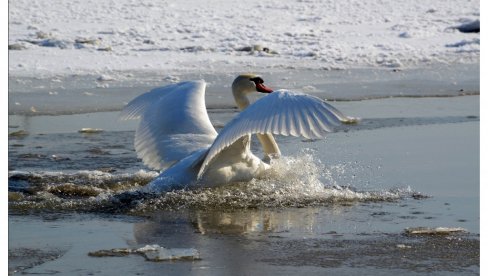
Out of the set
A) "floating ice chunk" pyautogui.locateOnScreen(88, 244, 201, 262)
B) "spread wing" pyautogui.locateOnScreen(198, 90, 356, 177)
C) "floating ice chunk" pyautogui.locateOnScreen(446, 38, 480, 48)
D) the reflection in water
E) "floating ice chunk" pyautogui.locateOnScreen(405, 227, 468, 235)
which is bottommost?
the reflection in water

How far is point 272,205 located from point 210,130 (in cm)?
113

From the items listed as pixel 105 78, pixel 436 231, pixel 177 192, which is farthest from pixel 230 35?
pixel 436 231

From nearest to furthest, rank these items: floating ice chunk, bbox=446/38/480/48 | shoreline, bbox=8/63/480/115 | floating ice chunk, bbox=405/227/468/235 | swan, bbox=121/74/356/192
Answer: floating ice chunk, bbox=405/227/468/235 < swan, bbox=121/74/356/192 < shoreline, bbox=8/63/480/115 < floating ice chunk, bbox=446/38/480/48

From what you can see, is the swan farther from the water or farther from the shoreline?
the shoreline

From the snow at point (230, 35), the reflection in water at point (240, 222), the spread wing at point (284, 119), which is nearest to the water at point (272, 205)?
the reflection in water at point (240, 222)

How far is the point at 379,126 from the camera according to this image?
1023 centimetres

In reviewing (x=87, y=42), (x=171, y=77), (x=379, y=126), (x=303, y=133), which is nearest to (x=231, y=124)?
(x=303, y=133)

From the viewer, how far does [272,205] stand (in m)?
7.28

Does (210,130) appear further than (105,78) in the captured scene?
No

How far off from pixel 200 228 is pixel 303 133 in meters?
0.85

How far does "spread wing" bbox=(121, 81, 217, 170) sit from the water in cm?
21


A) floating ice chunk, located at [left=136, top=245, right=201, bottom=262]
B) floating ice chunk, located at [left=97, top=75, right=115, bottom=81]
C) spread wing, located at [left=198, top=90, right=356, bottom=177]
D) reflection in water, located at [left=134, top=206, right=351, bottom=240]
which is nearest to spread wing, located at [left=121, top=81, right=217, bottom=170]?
spread wing, located at [left=198, top=90, right=356, bottom=177]

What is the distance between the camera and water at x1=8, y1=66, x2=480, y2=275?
5688 mm

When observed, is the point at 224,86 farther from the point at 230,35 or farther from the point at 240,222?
the point at 240,222
